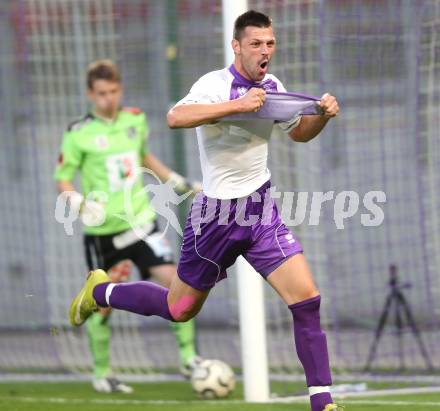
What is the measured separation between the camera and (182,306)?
20.3 ft

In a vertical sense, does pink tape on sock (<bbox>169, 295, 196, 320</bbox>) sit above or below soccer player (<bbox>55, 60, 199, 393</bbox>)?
below

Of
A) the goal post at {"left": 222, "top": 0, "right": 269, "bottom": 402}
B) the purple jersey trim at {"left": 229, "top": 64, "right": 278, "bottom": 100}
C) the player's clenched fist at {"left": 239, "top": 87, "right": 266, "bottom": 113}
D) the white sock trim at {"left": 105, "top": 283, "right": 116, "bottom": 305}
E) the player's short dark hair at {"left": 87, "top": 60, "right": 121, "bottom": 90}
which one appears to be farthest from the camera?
the player's short dark hair at {"left": 87, "top": 60, "right": 121, "bottom": 90}

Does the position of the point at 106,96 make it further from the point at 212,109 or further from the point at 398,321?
the point at 398,321

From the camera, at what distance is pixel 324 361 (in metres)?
5.70

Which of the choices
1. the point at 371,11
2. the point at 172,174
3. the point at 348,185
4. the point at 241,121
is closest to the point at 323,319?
the point at 348,185

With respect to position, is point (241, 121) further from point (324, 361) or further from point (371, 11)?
point (371, 11)

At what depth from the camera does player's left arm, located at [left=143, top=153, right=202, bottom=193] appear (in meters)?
7.81

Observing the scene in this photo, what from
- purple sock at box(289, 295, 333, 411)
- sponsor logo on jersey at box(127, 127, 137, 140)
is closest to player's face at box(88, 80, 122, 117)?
sponsor logo on jersey at box(127, 127, 137, 140)

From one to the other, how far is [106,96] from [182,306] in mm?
2162

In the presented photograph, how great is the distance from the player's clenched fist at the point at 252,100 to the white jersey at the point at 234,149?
0.32 meters

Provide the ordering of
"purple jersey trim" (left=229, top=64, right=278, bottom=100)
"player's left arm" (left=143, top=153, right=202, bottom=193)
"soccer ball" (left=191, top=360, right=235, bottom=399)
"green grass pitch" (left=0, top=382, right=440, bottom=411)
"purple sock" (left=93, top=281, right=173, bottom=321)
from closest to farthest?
1. "purple jersey trim" (left=229, top=64, right=278, bottom=100)
2. "purple sock" (left=93, top=281, right=173, bottom=321)
3. "green grass pitch" (left=0, top=382, right=440, bottom=411)
4. "soccer ball" (left=191, top=360, right=235, bottom=399)
5. "player's left arm" (left=143, top=153, right=202, bottom=193)

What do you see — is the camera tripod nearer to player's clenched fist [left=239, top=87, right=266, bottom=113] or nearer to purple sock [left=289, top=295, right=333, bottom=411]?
purple sock [left=289, top=295, right=333, bottom=411]

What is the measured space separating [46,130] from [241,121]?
4.15 metres

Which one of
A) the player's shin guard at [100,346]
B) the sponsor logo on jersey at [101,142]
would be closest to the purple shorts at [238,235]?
the sponsor logo on jersey at [101,142]
